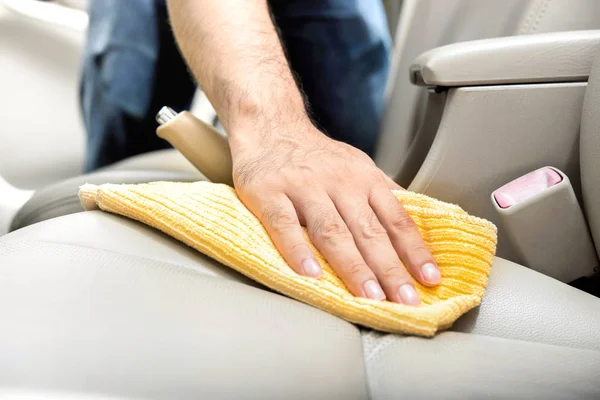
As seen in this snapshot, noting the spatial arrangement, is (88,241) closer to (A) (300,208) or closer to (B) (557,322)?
(A) (300,208)

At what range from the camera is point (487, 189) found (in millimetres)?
655

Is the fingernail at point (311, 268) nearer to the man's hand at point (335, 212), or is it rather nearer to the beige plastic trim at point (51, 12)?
the man's hand at point (335, 212)

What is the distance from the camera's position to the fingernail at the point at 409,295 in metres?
0.46

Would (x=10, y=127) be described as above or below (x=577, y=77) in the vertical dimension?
below

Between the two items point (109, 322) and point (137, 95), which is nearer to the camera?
point (109, 322)

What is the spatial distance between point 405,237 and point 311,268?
0.11m

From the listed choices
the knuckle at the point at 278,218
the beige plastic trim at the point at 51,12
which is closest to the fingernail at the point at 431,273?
the knuckle at the point at 278,218

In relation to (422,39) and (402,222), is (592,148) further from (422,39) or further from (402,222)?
(422,39)

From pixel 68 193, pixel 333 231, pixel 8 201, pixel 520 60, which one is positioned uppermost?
pixel 520 60

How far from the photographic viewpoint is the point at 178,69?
46.3 inches

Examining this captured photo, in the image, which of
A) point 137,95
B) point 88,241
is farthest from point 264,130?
point 137,95

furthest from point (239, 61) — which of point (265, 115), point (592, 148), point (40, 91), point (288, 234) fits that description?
point (40, 91)

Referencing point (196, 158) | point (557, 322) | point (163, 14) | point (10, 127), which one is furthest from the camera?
point (10, 127)

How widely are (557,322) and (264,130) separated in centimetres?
38
